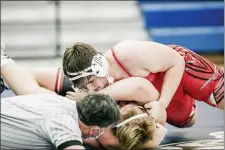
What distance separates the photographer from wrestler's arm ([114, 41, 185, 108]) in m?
2.68

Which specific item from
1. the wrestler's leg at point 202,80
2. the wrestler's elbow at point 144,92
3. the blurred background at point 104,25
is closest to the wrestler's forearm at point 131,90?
the wrestler's elbow at point 144,92

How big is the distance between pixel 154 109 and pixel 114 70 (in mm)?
327

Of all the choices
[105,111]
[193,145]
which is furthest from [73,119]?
[193,145]

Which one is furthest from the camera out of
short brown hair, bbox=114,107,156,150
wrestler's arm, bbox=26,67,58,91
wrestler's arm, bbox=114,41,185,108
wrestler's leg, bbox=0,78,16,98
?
wrestler's arm, bbox=26,67,58,91

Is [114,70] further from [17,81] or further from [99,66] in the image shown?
[17,81]

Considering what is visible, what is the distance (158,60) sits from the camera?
2.69 m

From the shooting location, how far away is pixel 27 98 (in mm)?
2236

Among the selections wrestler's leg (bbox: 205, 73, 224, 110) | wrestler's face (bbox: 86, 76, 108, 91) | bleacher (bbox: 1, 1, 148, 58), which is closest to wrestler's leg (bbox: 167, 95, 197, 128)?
wrestler's leg (bbox: 205, 73, 224, 110)

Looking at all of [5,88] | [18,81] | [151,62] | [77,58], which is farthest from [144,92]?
[5,88]

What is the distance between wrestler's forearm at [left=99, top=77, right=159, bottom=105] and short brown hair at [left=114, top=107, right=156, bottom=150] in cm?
20

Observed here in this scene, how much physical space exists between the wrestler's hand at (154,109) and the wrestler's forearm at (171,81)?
6 cm

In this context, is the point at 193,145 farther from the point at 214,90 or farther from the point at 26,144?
the point at 26,144

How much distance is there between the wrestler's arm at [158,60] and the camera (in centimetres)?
268

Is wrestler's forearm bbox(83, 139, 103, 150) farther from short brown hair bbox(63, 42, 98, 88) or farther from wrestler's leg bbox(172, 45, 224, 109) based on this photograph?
wrestler's leg bbox(172, 45, 224, 109)
